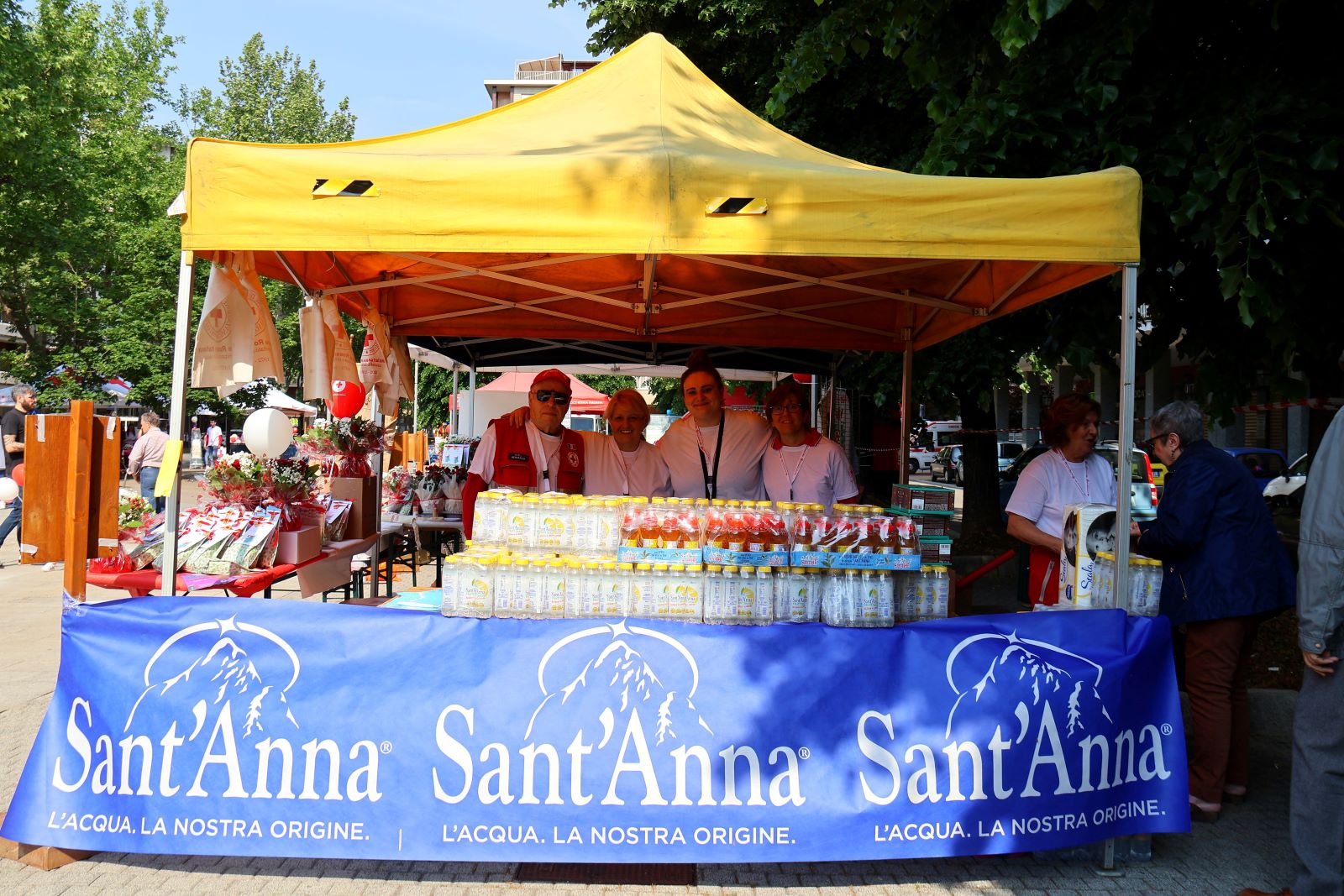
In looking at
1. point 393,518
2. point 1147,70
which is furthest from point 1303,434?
point 393,518

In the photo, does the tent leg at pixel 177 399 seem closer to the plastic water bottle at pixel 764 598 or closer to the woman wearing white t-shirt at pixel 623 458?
the plastic water bottle at pixel 764 598

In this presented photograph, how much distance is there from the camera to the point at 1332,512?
3109mm

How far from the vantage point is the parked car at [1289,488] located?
15906 millimetres

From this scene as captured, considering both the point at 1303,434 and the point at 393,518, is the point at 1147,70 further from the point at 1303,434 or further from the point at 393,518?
the point at 1303,434

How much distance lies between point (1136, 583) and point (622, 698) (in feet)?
7.20

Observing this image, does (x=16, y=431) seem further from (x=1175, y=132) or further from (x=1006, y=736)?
(x=1175, y=132)

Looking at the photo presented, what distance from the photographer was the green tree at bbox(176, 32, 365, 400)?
3547 centimetres

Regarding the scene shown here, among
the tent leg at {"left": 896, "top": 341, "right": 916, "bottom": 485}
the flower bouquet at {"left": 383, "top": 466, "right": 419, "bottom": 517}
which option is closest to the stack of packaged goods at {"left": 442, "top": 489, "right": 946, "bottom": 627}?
the tent leg at {"left": 896, "top": 341, "right": 916, "bottom": 485}

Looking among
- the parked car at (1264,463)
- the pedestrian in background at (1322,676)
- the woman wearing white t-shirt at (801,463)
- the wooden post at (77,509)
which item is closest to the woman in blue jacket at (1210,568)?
the pedestrian in background at (1322,676)

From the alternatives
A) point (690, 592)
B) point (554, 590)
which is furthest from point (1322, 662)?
point (554, 590)

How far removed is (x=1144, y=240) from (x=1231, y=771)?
284cm

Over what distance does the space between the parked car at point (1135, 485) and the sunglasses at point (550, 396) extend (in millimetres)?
2525

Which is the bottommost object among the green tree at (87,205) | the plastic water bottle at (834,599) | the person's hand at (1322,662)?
the person's hand at (1322,662)

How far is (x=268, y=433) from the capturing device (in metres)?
5.60
